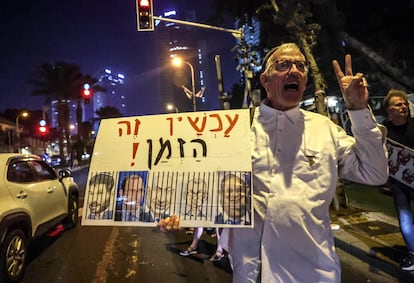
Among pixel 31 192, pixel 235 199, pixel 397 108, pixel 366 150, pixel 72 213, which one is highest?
pixel 397 108

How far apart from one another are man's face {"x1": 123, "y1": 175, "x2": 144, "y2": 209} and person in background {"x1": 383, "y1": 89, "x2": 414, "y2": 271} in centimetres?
362

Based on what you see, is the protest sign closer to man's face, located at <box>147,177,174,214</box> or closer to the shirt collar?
man's face, located at <box>147,177,174,214</box>

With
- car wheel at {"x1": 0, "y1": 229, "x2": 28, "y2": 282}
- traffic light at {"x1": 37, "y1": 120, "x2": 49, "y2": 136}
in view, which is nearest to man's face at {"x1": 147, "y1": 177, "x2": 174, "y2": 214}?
car wheel at {"x1": 0, "y1": 229, "x2": 28, "y2": 282}

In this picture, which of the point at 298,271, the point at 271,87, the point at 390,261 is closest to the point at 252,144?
the point at 271,87

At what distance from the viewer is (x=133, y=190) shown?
2363mm

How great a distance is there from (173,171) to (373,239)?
16.7 feet

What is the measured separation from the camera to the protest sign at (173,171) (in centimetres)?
219

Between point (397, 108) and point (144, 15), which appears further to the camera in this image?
point (144, 15)

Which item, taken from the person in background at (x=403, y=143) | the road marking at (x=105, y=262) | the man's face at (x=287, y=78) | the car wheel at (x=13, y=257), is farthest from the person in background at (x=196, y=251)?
the man's face at (x=287, y=78)

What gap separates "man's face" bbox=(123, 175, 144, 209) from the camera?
2334 mm

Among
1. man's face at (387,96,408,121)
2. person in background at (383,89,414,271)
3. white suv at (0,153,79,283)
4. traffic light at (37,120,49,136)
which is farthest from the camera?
traffic light at (37,120,49,136)

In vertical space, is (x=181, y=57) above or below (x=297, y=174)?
above

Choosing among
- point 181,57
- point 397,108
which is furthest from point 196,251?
point 181,57

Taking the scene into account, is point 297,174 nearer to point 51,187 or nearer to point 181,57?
point 51,187
